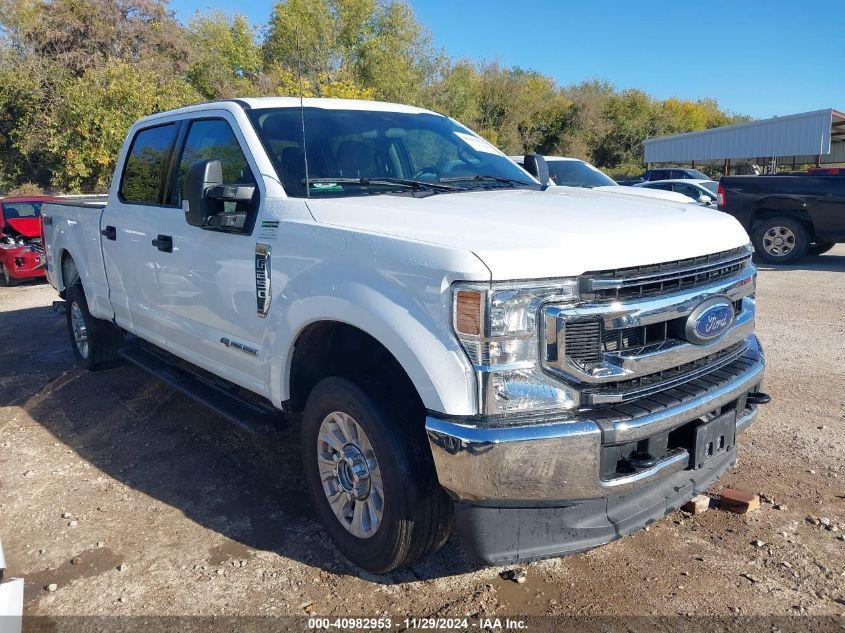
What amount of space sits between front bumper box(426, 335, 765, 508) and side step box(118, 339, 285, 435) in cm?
144

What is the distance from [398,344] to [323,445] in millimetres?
889

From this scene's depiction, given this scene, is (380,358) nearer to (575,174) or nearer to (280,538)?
(280,538)

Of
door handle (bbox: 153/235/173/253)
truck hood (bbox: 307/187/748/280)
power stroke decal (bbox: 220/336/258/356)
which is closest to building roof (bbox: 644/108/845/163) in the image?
truck hood (bbox: 307/187/748/280)

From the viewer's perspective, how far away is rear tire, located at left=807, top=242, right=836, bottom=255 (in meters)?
11.8

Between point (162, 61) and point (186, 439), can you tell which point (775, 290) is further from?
point (162, 61)

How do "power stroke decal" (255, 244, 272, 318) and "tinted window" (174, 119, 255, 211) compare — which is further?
"tinted window" (174, 119, 255, 211)

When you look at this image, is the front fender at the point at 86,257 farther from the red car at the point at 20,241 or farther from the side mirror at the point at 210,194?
the red car at the point at 20,241

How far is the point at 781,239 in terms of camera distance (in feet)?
38.8

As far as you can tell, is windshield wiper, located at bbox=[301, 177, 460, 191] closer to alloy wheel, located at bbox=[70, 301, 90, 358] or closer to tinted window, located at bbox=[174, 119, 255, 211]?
tinted window, located at bbox=[174, 119, 255, 211]

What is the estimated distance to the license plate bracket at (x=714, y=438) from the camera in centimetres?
272

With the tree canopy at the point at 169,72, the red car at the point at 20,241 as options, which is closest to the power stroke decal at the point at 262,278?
the red car at the point at 20,241

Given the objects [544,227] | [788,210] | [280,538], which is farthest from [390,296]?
[788,210]

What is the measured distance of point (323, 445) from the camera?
321cm

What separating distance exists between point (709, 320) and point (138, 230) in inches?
144
